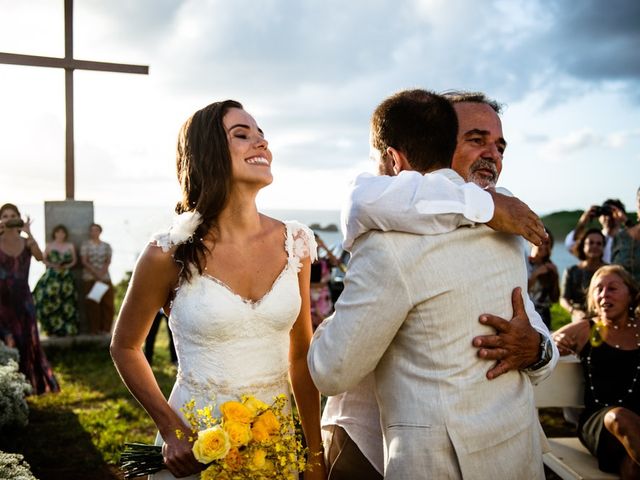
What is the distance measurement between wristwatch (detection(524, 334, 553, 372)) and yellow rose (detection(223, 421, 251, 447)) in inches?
37.8

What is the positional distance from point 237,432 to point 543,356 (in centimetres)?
105

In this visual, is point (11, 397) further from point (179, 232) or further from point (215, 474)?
point (215, 474)

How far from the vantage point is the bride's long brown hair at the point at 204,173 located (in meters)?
2.55

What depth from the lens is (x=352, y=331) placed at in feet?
6.26

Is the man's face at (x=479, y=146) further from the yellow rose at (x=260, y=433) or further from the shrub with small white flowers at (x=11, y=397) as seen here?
the shrub with small white flowers at (x=11, y=397)

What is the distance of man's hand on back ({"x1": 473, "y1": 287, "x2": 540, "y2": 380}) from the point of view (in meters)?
1.92

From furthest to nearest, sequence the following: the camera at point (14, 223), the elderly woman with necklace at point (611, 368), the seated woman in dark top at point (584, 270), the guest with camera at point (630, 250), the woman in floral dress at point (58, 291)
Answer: the woman in floral dress at point (58, 291) → the camera at point (14, 223) → the seated woman in dark top at point (584, 270) → the guest with camera at point (630, 250) → the elderly woman with necklace at point (611, 368)

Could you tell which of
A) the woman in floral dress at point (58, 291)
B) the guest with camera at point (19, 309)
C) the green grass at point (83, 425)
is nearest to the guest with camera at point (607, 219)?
the green grass at point (83, 425)

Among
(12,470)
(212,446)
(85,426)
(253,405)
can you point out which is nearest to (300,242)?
(253,405)

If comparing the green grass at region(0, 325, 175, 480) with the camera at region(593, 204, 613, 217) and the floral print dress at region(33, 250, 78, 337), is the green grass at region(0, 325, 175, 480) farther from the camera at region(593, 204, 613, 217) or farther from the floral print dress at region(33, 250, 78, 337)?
the camera at region(593, 204, 613, 217)

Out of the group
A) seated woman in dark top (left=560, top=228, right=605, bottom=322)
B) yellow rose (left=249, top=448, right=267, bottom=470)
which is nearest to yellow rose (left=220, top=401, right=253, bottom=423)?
yellow rose (left=249, top=448, right=267, bottom=470)

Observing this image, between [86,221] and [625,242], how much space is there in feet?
26.2

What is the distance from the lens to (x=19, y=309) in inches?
319

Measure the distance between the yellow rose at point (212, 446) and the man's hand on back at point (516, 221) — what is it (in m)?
1.08
